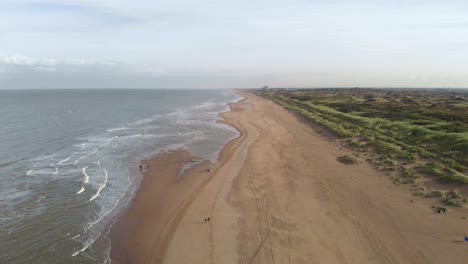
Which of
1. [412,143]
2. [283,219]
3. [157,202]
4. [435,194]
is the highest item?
[412,143]

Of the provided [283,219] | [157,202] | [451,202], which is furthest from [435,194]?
[157,202]

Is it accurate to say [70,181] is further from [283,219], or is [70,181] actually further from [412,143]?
[412,143]

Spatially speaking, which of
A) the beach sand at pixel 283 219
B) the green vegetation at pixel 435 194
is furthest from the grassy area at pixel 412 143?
the beach sand at pixel 283 219

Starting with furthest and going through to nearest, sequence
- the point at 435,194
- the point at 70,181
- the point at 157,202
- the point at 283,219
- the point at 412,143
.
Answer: the point at 412,143
the point at 70,181
the point at 157,202
the point at 435,194
the point at 283,219

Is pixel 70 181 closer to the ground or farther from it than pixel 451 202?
closer to the ground

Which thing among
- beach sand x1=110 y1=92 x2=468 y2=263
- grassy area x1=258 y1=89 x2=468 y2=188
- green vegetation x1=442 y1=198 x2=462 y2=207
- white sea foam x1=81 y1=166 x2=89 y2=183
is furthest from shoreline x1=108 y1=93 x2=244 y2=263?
green vegetation x1=442 y1=198 x2=462 y2=207

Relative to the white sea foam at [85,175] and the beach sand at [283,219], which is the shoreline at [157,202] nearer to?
the beach sand at [283,219]

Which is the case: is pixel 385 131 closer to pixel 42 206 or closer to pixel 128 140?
pixel 128 140

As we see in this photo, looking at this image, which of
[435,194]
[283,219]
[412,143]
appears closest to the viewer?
[283,219]
